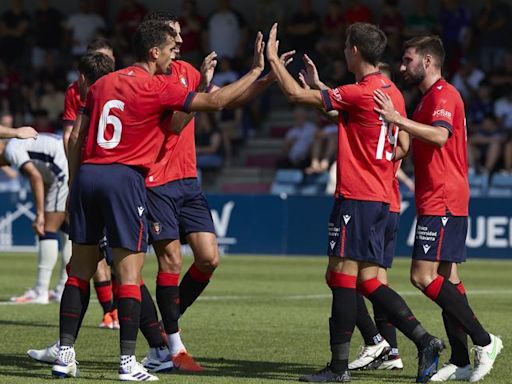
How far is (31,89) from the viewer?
29.7 metres

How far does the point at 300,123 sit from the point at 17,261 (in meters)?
7.11

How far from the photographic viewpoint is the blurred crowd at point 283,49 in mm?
24938

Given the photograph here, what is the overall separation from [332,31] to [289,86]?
63.4 ft

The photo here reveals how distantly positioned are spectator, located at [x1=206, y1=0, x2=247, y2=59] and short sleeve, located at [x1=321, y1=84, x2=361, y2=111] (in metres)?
19.8

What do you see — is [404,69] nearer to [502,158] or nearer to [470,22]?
[502,158]

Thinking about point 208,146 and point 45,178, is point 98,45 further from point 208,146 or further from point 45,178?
point 208,146

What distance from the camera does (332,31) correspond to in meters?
27.5

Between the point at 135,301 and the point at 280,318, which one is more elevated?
the point at 135,301

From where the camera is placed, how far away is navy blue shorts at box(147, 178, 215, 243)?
944 cm

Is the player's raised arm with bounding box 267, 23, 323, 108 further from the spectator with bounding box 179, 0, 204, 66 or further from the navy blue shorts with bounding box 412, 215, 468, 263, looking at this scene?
the spectator with bounding box 179, 0, 204, 66

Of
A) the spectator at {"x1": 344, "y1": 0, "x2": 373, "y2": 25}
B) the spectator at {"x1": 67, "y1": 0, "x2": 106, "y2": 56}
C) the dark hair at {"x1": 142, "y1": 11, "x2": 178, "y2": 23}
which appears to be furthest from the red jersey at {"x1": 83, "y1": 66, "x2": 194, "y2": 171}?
the spectator at {"x1": 67, "y1": 0, "x2": 106, "y2": 56}

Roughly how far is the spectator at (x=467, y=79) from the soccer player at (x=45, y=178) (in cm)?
1324

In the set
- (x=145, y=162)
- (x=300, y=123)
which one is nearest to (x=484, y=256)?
(x=300, y=123)

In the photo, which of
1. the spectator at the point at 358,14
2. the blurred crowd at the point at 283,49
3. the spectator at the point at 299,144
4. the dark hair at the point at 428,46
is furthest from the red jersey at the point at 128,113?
the spectator at the point at 358,14
